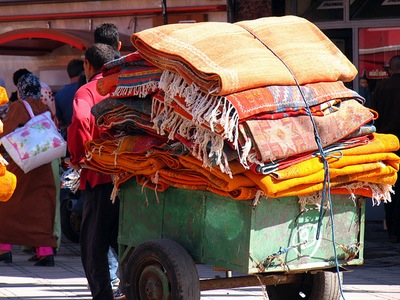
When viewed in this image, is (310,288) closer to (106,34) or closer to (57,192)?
(106,34)

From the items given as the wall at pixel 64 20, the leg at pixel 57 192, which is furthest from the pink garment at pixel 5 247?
the wall at pixel 64 20

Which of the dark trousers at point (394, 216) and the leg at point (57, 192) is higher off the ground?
the leg at point (57, 192)

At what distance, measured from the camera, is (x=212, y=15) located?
1348cm

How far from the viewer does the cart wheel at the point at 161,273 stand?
6.23 meters

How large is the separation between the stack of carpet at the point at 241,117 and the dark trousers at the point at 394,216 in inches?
195

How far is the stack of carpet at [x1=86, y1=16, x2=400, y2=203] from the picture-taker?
5977 millimetres

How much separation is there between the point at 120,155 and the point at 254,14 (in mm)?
6779

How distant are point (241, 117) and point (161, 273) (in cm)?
113

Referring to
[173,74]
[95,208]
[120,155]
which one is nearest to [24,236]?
[95,208]

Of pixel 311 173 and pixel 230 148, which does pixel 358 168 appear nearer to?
pixel 311 173

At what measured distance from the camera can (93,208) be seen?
24.1 ft

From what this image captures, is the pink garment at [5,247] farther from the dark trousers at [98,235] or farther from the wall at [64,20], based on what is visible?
the wall at [64,20]

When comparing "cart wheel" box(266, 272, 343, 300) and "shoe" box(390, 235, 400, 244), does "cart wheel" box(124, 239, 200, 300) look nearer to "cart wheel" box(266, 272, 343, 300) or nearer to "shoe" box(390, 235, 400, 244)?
"cart wheel" box(266, 272, 343, 300)

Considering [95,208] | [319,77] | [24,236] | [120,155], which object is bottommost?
[24,236]
